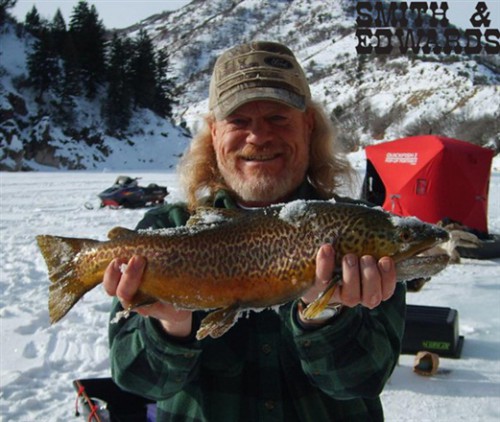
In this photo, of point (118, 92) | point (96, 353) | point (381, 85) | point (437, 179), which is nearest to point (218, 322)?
point (96, 353)

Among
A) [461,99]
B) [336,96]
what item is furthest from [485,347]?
[336,96]

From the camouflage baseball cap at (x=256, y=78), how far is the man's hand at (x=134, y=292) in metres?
0.98

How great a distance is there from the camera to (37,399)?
4.58 metres

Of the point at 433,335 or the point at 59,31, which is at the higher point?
the point at 59,31

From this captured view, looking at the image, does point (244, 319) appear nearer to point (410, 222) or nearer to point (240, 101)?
point (410, 222)

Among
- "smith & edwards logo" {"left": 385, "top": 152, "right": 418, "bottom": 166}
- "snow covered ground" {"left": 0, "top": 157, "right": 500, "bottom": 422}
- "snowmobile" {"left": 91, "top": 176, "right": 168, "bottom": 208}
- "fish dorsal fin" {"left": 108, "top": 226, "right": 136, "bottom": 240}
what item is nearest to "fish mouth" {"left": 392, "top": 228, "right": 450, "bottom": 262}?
"fish dorsal fin" {"left": 108, "top": 226, "right": 136, "bottom": 240}

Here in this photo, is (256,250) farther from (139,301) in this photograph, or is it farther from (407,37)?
(407,37)

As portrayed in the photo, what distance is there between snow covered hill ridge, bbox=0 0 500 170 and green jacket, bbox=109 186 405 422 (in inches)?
65.8

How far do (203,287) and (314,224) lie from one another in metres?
0.53

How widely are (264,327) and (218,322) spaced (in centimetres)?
44

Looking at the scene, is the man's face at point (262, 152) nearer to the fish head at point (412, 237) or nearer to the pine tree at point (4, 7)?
the fish head at point (412, 237)

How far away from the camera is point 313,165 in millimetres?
3135

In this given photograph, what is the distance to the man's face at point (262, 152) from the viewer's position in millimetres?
2791

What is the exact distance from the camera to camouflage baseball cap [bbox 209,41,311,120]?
277 cm
